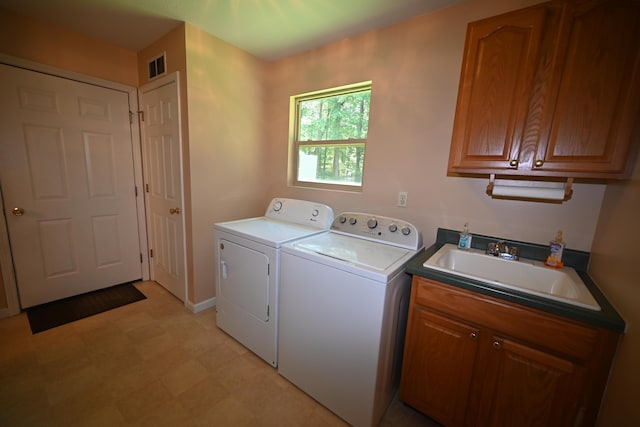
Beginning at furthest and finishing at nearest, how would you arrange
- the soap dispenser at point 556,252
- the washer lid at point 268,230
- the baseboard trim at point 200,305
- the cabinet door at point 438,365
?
the baseboard trim at point 200,305
the washer lid at point 268,230
the soap dispenser at point 556,252
the cabinet door at point 438,365


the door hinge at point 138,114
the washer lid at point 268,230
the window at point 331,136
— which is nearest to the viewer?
the washer lid at point 268,230

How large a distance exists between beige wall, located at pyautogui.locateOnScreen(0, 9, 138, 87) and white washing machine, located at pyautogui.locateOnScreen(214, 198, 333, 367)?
1.97 meters

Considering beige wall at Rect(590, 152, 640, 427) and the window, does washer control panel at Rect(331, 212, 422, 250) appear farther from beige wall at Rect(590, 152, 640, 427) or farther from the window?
beige wall at Rect(590, 152, 640, 427)

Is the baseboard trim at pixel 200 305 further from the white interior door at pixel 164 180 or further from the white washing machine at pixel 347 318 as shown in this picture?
the white washing machine at pixel 347 318

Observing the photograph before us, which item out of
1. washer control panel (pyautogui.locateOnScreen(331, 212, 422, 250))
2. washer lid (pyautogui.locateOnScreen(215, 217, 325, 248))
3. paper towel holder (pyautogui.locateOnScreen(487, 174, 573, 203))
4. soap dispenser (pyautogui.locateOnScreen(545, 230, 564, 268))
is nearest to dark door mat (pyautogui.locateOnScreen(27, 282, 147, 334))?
washer lid (pyautogui.locateOnScreen(215, 217, 325, 248))

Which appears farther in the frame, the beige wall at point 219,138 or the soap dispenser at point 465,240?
the beige wall at point 219,138

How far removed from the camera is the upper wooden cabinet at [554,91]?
1044mm

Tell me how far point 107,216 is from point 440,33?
338 centimetres

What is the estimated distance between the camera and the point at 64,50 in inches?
85.0

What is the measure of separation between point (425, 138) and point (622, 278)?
1196mm

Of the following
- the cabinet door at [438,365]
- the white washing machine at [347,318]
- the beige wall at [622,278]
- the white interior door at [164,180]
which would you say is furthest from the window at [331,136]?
the beige wall at [622,278]

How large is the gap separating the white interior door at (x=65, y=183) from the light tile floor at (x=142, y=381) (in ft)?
1.68

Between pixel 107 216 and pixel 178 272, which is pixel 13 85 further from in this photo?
pixel 178 272

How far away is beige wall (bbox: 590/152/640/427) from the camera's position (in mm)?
825
